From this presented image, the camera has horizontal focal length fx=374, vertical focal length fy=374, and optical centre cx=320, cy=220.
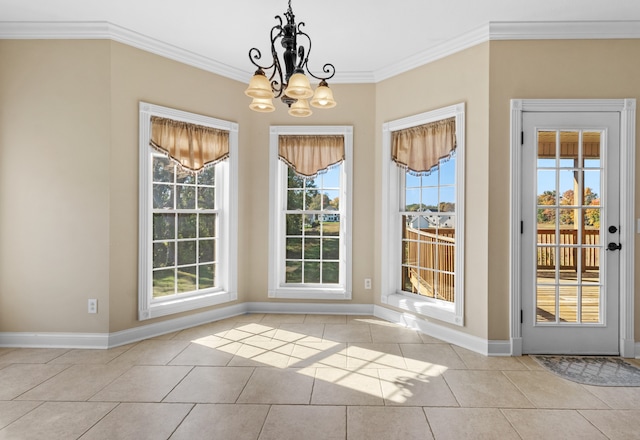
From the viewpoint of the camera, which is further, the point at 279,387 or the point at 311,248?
the point at 311,248

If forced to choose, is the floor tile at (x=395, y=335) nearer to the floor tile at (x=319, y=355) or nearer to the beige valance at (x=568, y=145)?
the floor tile at (x=319, y=355)

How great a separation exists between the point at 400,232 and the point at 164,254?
8.84 feet

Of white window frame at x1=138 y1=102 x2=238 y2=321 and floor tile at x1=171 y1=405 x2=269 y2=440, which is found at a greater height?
white window frame at x1=138 y1=102 x2=238 y2=321

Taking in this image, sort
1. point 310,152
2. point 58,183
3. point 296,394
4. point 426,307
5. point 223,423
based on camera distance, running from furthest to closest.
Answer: point 310,152 < point 426,307 < point 58,183 < point 296,394 < point 223,423

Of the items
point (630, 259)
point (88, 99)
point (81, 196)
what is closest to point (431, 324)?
point (630, 259)

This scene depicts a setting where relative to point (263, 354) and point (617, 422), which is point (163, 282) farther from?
point (617, 422)

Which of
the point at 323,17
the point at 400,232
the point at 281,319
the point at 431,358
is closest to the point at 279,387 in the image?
the point at 431,358

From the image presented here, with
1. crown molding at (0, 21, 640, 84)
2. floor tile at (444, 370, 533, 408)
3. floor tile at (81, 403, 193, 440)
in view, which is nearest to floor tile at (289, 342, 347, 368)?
floor tile at (444, 370, 533, 408)

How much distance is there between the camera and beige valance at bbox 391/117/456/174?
3.84 meters

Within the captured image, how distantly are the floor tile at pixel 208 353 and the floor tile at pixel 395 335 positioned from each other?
1.40m

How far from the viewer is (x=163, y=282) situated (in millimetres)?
4078

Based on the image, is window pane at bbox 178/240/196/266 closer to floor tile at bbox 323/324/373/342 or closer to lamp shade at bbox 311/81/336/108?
floor tile at bbox 323/324/373/342

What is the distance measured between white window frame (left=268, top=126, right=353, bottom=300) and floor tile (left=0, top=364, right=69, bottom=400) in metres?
2.31

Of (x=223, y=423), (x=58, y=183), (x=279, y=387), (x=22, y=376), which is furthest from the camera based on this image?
(x=58, y=183)
